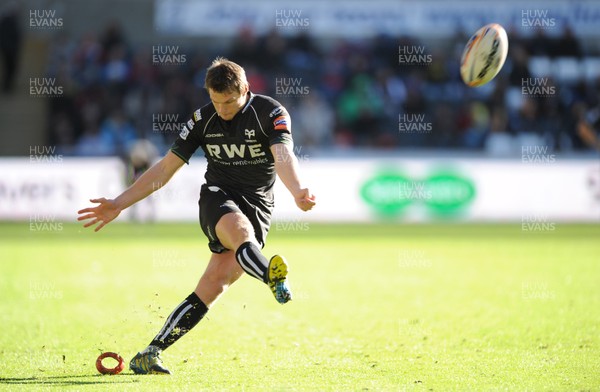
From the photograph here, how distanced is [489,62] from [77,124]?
65.0 ft

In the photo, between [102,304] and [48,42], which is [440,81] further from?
[102,304]

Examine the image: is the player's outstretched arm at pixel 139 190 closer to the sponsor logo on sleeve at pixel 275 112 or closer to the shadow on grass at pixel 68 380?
the sponsor logo on sleeve at pixel 275 112

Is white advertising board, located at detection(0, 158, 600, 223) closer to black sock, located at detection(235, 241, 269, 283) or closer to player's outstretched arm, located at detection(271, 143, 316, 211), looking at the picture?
player's outstretched arm, located at detection(271, 143, 316, 211)

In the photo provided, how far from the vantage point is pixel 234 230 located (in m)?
6.82

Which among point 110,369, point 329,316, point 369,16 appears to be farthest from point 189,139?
point 369,16

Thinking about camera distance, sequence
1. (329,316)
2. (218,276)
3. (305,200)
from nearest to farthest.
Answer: (305,200), (218,276), (329,316)

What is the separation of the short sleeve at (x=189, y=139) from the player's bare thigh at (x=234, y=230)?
725 mm

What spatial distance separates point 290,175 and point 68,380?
221 cm

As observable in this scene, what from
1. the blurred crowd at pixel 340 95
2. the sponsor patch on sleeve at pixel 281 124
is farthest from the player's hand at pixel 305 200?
the blurred crowd at pixel 340 95

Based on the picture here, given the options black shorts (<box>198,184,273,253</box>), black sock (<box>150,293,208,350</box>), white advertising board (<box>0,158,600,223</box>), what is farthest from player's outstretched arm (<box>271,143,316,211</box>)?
white advertising board (<box>0,158,600,223</box>)

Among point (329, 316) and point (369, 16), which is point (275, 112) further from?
point (369, 16)

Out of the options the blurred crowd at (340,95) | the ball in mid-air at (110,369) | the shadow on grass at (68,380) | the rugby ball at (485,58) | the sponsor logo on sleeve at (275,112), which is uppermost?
the blurred crowd at (340,95)

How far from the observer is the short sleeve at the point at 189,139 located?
7.39 meters

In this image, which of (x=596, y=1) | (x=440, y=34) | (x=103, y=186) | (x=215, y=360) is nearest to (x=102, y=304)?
(x=215, y=360)
